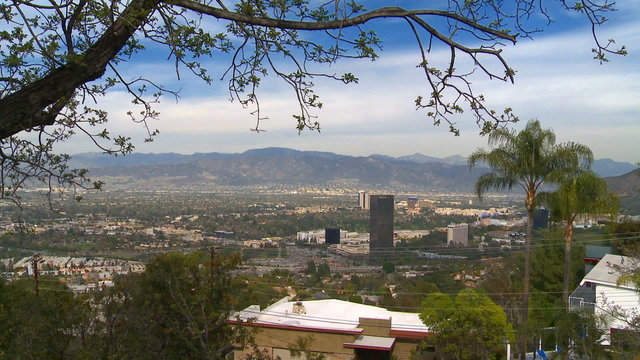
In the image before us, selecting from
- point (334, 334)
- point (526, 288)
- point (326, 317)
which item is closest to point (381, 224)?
point (326, 317)

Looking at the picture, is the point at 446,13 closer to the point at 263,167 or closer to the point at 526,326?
the point at 526,326

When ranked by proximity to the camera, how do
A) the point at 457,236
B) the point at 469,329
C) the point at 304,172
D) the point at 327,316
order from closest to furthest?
the point at 469,329, the point at 327,316, the point at 457,236, the point at 304,172

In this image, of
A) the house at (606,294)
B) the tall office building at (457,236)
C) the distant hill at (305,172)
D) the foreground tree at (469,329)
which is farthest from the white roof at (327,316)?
the distant hill at (305,172)

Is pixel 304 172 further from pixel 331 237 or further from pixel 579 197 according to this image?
pixel 579 197

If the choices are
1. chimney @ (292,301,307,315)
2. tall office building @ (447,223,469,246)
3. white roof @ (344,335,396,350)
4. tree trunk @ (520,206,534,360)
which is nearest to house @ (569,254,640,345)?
tree trunk @ (520,206,534,360)

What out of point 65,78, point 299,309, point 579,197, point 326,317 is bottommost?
point 326,317

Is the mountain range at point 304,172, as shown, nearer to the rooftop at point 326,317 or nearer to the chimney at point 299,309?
the rooftop at point 326,317
